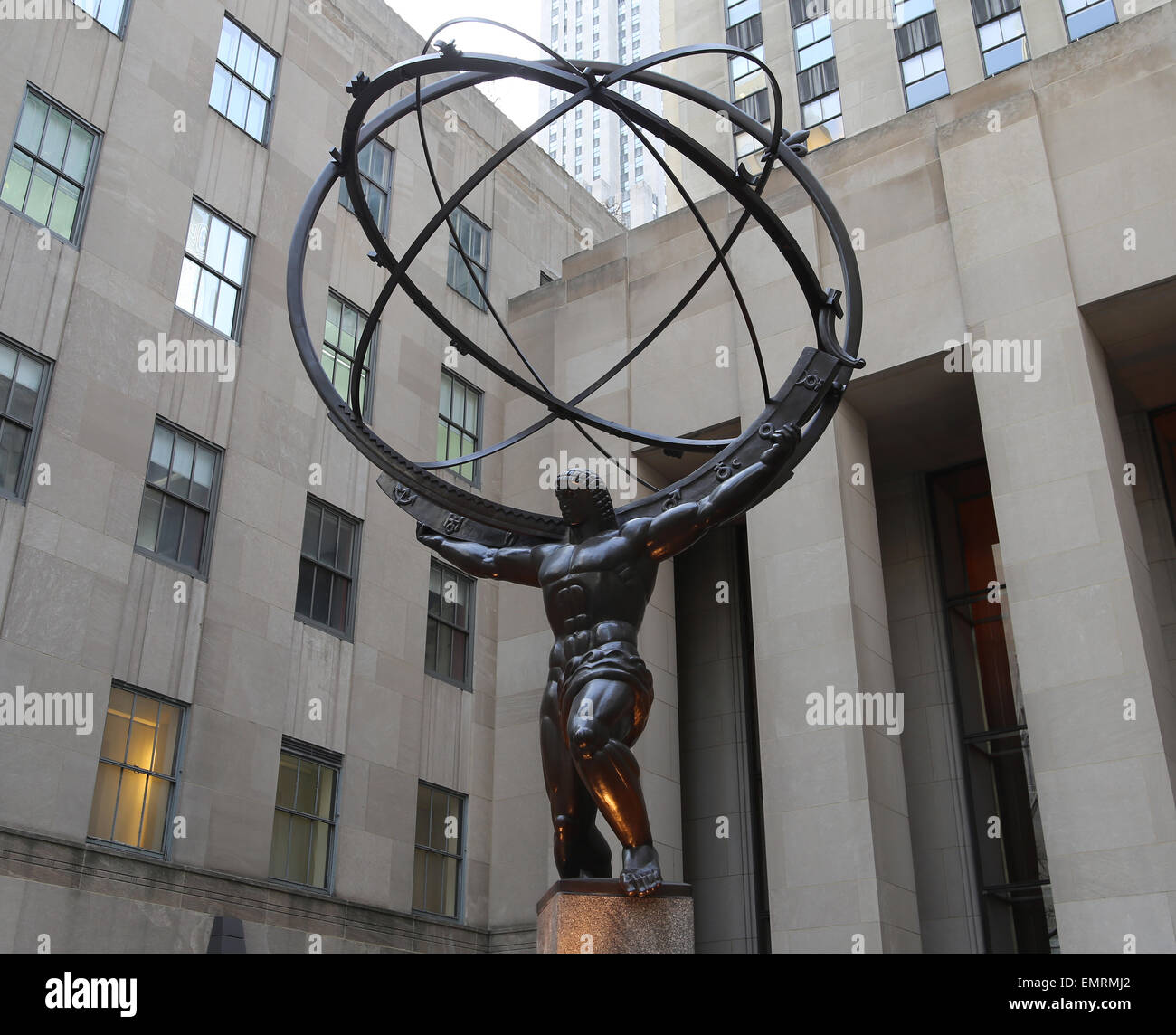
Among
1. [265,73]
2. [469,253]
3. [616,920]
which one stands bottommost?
[616,920]

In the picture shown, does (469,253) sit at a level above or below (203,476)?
above

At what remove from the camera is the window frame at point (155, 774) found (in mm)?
15281

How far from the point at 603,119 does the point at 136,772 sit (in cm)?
12507

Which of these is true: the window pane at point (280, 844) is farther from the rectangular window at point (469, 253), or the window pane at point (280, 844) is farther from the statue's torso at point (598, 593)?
the rectangular window at point (469, 253)

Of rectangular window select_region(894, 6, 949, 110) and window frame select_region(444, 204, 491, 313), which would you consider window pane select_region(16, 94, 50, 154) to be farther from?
rectangular window select_region(894, 6, 949, 110)

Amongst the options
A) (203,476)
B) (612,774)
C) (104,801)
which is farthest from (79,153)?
(612,774)

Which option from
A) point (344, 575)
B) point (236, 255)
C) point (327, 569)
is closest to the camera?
point (236, 255)

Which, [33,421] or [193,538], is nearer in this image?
[33,421]

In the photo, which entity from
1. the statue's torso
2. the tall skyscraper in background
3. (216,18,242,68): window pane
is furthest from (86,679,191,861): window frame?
the tall skyscraper in background

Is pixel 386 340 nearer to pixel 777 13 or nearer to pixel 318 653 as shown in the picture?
pixel 318 653

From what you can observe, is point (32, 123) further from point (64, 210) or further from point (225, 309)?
point (225, 309)

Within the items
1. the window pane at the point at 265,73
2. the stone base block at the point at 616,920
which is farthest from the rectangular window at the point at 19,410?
the stone base block at the point at 616,920

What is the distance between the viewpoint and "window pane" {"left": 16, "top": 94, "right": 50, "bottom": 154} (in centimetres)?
1694

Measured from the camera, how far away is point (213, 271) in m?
19.5
